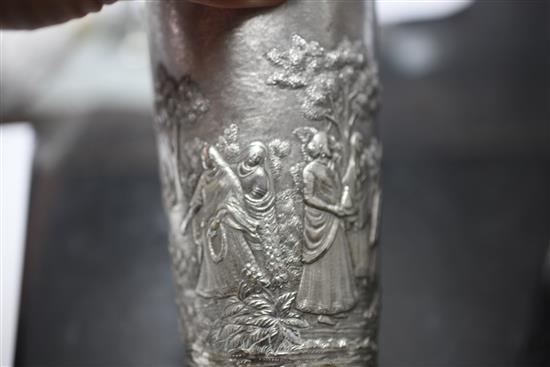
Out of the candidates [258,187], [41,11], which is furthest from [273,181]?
[41,11]

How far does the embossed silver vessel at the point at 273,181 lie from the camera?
6.06 ft

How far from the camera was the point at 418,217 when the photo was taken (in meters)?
2.81

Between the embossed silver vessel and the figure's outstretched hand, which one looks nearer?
the embossed silver vessel

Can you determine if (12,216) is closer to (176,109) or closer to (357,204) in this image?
(176,109)

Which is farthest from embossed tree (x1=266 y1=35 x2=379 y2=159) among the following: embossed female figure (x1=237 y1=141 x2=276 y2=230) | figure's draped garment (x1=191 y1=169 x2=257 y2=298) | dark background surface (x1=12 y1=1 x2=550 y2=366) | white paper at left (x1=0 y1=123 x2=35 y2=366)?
white paper at left (x1=0 y1=123 x2=35 y2=366)

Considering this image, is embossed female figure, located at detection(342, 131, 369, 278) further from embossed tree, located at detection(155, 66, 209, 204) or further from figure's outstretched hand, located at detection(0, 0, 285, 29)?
figure's outstretched hand, located at detection(0, 0, 285, 29)

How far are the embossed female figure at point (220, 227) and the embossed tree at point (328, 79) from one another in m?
0.21

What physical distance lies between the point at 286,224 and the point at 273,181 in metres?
0.09

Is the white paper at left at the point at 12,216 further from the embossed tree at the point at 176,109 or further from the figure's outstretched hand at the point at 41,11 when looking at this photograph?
the embossed tree at the point at 176,109

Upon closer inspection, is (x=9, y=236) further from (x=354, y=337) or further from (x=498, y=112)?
(x=498, y=112)

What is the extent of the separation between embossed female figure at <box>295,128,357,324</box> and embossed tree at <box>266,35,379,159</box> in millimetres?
51

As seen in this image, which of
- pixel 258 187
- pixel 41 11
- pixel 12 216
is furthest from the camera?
pixel 12 216

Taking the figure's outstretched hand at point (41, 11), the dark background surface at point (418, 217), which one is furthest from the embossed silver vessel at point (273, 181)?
the dark background surface at point (418, 217)

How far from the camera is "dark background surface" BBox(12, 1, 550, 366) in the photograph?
261cm
